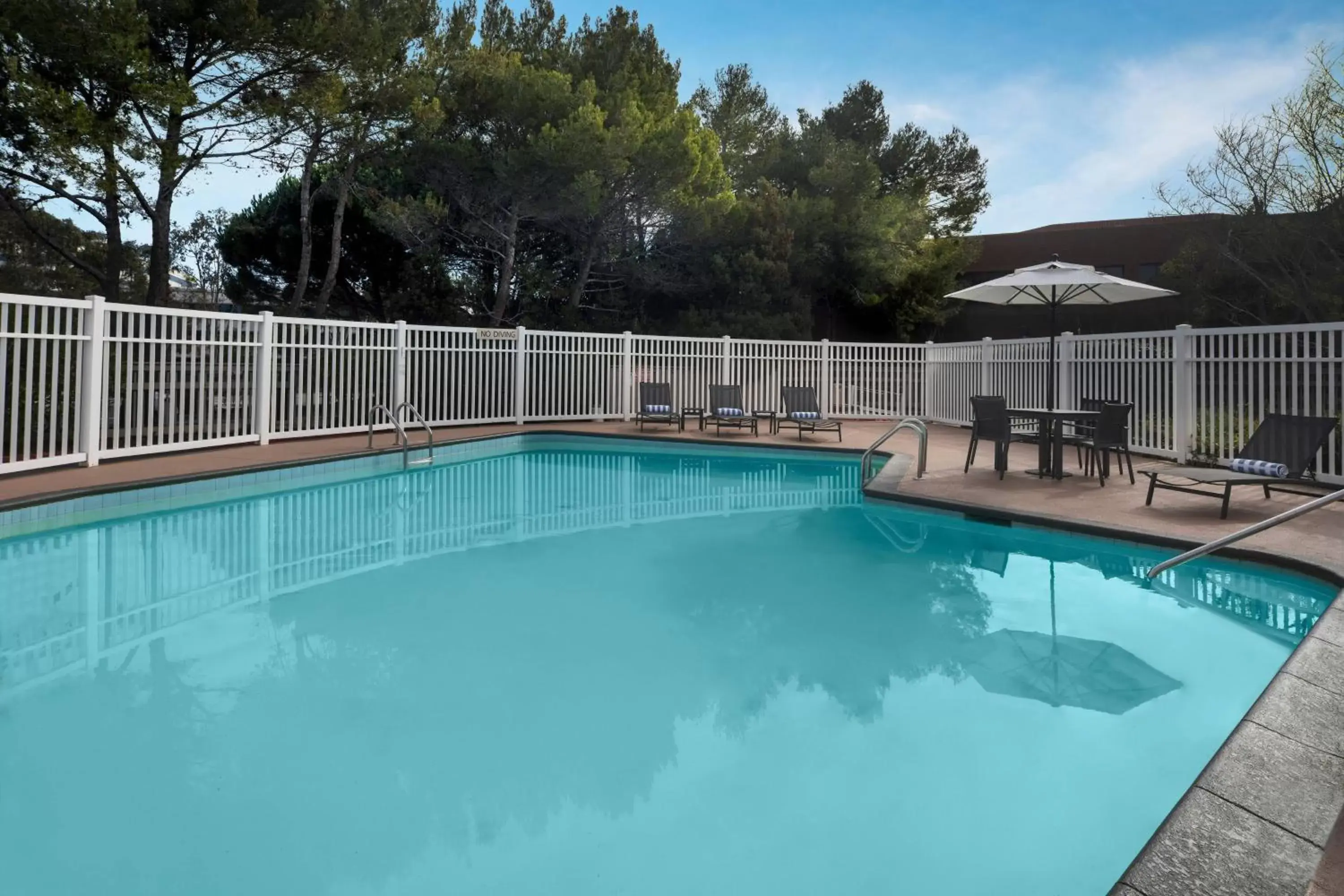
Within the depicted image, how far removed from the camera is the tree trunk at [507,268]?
1553cm

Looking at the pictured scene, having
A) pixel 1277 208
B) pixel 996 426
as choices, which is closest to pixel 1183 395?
pixel 996 426

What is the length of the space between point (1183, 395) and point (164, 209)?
1435 cm

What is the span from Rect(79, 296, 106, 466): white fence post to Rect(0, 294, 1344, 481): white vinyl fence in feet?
0.05

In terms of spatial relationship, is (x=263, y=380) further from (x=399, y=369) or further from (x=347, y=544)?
(x=347, y=544)

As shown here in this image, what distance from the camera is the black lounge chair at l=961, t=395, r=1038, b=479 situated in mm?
7031

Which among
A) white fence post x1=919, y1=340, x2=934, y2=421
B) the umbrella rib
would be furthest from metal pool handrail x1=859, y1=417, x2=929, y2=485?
white fence post x1=919, y1=340, x2=934, y2=421

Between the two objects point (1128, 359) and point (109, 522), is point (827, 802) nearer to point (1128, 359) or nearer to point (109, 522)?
point (109, 522)

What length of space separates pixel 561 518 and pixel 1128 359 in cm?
657

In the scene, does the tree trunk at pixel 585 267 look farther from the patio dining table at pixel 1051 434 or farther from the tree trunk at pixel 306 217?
the patio dining table at pixel 1051 434

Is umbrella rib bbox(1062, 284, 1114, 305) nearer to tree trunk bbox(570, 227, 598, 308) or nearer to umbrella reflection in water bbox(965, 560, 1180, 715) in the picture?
umbrella reflection in water bbox(965, 560, 1180, 715)

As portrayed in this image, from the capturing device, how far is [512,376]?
40.4ft

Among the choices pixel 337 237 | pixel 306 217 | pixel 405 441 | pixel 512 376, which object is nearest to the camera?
pixel 405 441

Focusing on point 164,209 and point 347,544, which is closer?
point 347,544

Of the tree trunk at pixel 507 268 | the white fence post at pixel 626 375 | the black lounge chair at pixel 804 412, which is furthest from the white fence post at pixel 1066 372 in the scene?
the tree trunk at pixel 507 268
